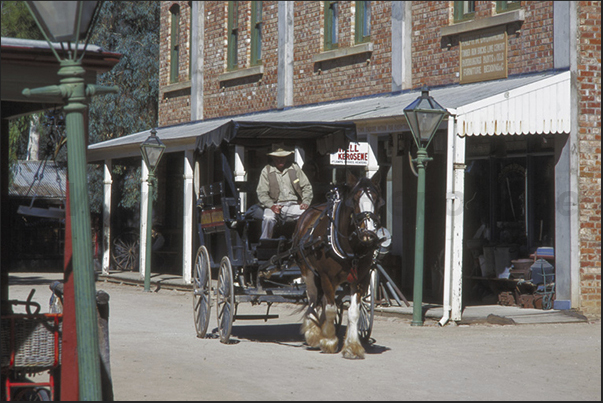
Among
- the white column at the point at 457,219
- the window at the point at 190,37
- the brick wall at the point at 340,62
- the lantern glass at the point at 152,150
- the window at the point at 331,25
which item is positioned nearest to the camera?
the white column at the point at 457,219

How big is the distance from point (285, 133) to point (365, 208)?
3073 mm

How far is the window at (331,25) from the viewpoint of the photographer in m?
18.6

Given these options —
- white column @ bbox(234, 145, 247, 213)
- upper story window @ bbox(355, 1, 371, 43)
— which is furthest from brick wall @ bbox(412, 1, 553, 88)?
white column @ bbox(234, 145, 247, 213)

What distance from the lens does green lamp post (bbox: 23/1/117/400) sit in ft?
18.6

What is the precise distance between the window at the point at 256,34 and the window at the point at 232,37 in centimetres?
80

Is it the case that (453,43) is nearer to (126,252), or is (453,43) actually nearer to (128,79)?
(126,252)

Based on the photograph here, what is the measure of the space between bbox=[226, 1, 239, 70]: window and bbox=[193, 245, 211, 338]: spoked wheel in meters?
10.6

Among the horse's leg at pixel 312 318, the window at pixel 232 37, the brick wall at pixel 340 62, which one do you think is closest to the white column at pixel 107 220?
the window at pixel 232 37

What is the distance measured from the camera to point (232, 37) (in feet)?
72.7

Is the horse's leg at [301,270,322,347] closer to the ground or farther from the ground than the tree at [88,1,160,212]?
closer to the ground

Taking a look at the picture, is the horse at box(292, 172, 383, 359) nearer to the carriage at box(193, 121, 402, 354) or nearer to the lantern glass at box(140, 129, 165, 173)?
the carriage at box(193, 121, 402, 354)

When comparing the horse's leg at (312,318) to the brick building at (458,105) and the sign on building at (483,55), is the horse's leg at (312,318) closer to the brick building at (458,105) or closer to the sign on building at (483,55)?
the brick building at (458,105)

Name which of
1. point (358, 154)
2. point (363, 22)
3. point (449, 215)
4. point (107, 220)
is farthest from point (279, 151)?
point (107, 220)

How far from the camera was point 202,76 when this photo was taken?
23.4m
